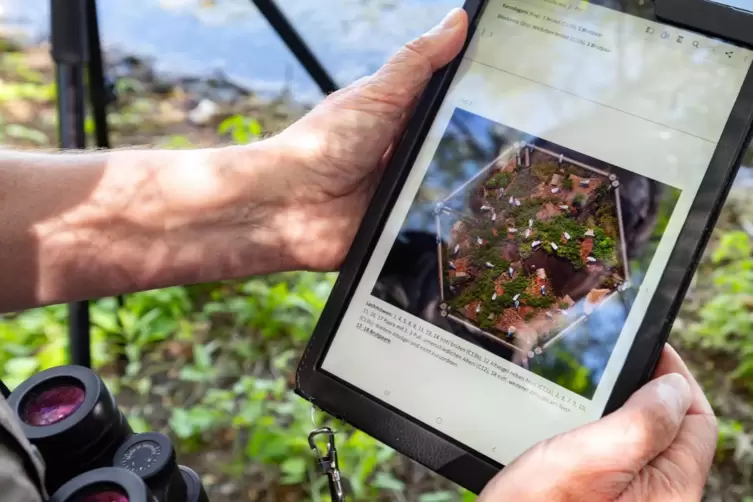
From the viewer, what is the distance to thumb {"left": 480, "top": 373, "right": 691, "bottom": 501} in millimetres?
516

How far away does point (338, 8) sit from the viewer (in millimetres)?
1675

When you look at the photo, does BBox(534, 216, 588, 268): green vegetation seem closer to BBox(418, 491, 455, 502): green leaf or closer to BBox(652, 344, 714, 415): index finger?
BBox(652, 344, 714, 415): index finger

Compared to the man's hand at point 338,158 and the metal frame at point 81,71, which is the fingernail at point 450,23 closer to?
the man's hand at point 338,158

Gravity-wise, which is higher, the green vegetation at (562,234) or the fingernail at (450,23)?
the fingernail at (450,23)

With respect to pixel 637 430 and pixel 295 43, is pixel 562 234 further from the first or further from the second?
pixel 295 43

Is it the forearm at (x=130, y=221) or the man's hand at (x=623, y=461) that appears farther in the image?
the forearm at (x=130, y=221)

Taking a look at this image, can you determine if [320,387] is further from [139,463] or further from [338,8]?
[338,8]

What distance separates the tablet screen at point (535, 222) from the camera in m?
0.60

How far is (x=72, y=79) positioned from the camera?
33.4 inches

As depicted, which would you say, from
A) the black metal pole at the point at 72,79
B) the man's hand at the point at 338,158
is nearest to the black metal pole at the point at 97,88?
the black metal pole at the point at 72,79

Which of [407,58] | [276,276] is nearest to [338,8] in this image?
[276,276]

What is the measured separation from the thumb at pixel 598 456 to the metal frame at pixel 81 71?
0.63 metres

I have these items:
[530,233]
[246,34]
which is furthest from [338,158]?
[246,34]

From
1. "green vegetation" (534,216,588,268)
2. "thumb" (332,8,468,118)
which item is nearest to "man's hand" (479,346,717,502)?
"green vegetation" (534,216,588,268)
